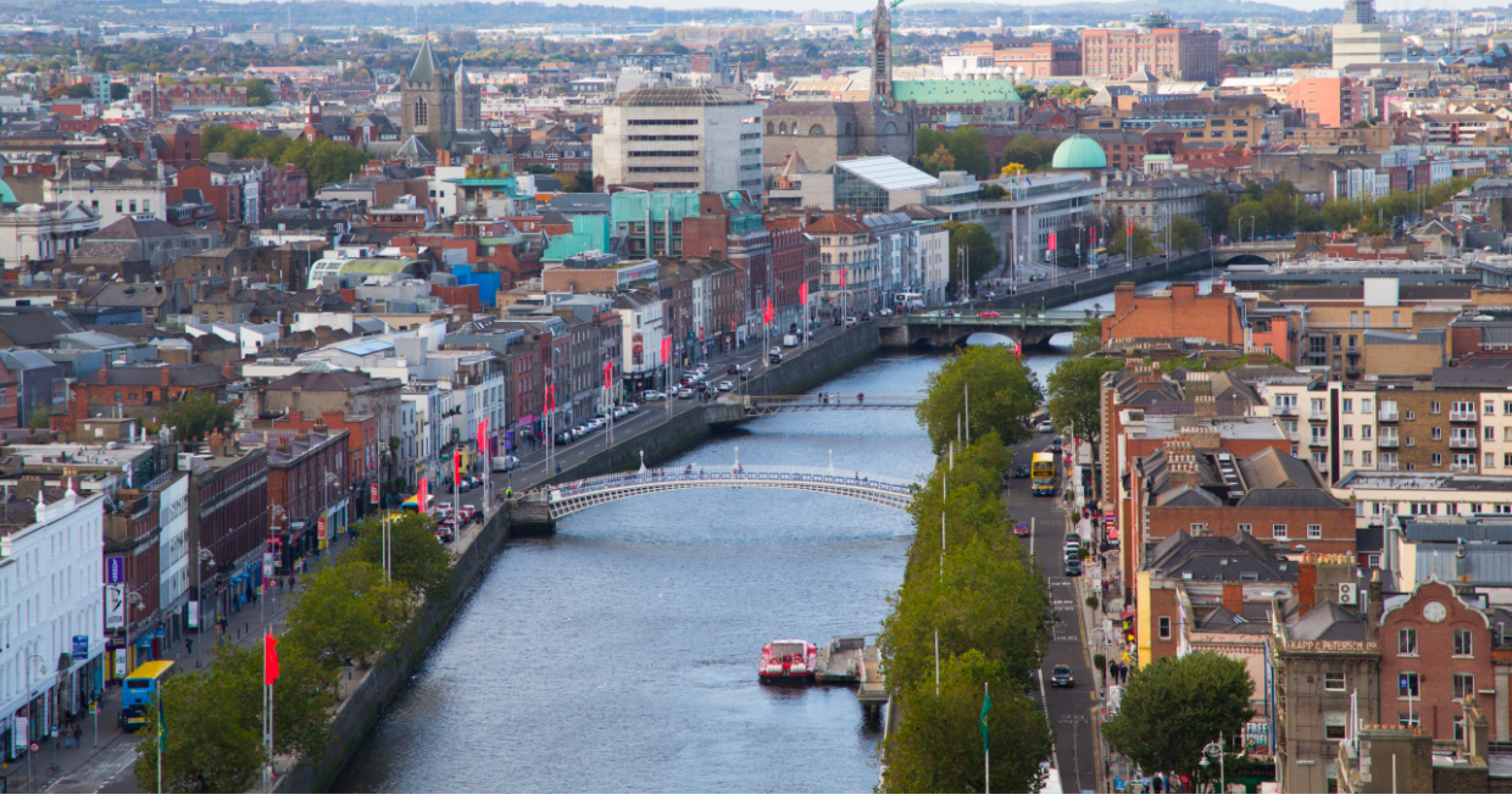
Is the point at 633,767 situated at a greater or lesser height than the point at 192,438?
lesser

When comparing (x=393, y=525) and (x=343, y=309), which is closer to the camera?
(x=393, y=525)

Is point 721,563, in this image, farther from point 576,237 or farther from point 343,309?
point 576,237

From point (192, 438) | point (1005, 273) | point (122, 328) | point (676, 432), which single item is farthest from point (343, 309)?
point (1005, 273)

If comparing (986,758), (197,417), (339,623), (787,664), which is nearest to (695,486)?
(197,417)

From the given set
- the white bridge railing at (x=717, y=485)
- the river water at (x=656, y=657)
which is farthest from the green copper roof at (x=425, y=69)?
the white bridge railing at (x=717, y=485)

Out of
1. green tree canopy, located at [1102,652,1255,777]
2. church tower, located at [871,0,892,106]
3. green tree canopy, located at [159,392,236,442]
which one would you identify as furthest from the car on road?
church tower, located at [871,0,892,106]

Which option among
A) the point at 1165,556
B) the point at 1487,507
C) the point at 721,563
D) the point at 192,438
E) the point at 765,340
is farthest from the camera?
the point at 765,340
